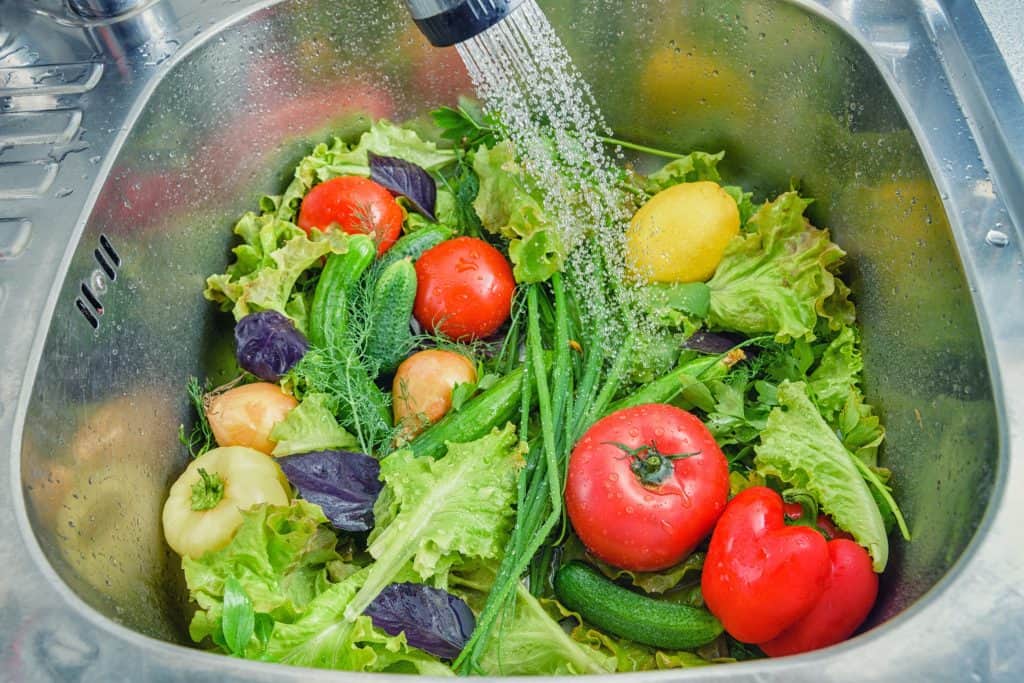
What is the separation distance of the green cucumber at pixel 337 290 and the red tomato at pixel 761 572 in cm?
57

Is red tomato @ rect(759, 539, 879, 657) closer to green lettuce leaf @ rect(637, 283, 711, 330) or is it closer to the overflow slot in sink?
green lettuce leaf @ rect(637, 283, 711, 330)

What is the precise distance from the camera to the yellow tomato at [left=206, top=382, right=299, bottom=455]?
1.08 m

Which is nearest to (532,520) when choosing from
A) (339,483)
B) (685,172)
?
(339,483)

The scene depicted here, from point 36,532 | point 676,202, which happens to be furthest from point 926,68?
point 36,532

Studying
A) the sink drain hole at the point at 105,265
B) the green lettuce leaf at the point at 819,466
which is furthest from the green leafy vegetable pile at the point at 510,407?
the sink drain hole at the point at 105,265

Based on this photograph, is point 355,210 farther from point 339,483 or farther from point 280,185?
point 339,483

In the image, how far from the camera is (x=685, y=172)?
1.37 metres

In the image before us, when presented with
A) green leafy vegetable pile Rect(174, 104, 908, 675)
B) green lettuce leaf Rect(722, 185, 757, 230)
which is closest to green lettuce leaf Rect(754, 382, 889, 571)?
green leafy vegetable pile Rect(174, 104, 908, 675)

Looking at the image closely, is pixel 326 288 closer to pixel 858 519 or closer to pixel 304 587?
pixel 304 587

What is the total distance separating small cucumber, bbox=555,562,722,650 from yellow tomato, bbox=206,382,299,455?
0.42m

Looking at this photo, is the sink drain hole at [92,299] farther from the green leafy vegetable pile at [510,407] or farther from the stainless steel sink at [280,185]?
the green leafy vegetable pile at [510,407]

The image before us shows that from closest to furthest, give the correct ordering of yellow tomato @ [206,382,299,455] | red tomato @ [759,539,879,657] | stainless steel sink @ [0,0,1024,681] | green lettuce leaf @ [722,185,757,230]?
stainless steel sink @ [0,0,1024,681] < red tomato @ [759,539,879,657] < yellow tomato @ [206,382,299,455] < green lettuce leaf @ [722,185,757,230]

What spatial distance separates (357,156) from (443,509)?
650 millimetres

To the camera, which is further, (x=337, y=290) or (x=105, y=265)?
(x=337, y=290)
